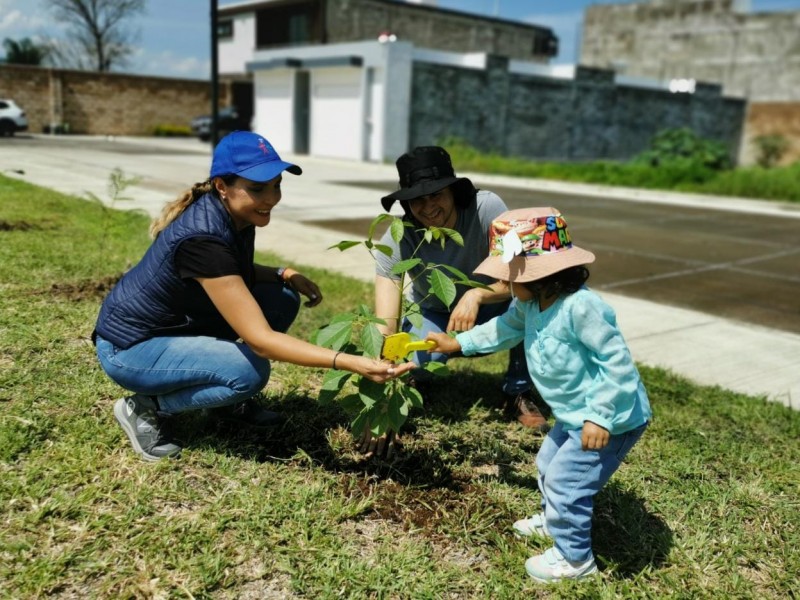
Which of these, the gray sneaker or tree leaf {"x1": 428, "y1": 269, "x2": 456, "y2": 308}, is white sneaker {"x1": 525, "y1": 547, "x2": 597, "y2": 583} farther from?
the gray sneaker

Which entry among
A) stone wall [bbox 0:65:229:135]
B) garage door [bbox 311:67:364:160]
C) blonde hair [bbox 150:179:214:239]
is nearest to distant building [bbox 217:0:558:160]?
garage door [bbox 311:67:364:160]

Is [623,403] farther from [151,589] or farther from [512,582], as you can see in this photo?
[151,589]

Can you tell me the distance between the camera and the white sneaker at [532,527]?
273 cm

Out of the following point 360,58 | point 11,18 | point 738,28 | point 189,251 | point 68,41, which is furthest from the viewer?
point 738,28

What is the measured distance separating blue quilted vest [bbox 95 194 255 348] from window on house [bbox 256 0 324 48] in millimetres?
37648

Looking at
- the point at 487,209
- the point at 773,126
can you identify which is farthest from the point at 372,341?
the point at 773,126

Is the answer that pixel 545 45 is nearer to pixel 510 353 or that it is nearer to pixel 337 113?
pixel 337 113

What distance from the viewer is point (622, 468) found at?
334 centimetres

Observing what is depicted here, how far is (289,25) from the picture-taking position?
4109 centimetres

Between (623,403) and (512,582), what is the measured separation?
719mm

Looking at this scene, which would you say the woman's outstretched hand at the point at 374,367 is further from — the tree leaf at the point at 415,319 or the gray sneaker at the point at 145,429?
the gray sneaker at the point at 145,429

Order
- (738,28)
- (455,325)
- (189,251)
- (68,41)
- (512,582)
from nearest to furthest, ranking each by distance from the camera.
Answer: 1. (512,582)
2. (189,251)
3. (455,325)
4. (68,41)
5. (738,28)

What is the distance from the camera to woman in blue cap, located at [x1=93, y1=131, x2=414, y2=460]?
2.73m

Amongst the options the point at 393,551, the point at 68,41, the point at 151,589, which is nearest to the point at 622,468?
the point at 393,551
